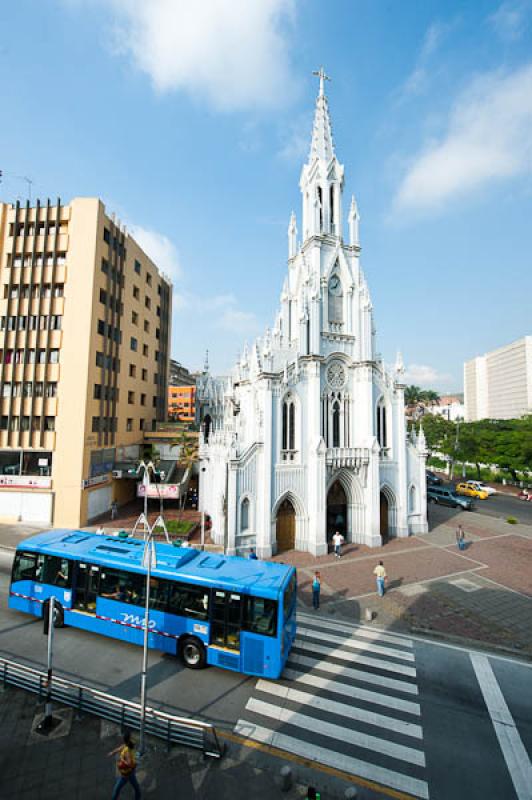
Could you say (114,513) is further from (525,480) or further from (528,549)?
(525,480)

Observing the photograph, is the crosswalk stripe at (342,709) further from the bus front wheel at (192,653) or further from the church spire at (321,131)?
the church spire at (321,131)

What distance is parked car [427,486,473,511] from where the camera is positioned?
38469 millimetres

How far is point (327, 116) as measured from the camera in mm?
30359

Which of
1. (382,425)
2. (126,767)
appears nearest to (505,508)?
(382,425)

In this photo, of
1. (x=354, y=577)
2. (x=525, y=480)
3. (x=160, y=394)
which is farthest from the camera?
(x=525, y=480)

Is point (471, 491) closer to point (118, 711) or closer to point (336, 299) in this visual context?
point (336, 299)

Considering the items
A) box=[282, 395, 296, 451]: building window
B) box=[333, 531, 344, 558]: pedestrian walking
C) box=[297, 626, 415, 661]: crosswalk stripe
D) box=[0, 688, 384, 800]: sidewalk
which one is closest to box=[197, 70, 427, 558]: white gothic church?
box=[282, 395, 296, 451]: building window

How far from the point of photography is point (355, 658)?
12.7 metres

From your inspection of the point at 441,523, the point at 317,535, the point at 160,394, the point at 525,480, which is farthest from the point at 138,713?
the point at 525,480

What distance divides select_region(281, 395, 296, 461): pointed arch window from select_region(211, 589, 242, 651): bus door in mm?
13802

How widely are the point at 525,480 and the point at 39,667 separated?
188 feet

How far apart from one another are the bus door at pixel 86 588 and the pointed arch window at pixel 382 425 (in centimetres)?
2112

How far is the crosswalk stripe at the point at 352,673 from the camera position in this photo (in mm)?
11305

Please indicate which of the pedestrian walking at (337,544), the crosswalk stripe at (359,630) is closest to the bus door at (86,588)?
the crosswalk stripe at (359,630)
